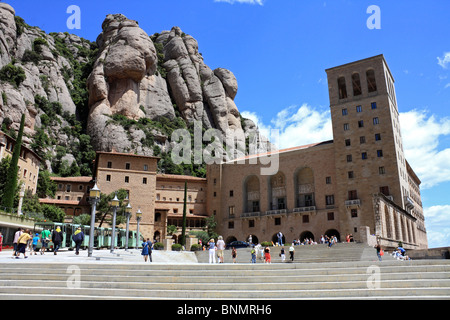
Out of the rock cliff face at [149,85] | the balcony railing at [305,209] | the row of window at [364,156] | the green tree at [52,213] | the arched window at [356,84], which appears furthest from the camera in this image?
the rock cliff face at [149,85]

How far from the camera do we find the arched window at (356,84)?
1907 inches

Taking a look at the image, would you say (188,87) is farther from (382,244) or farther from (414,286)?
(414,286)

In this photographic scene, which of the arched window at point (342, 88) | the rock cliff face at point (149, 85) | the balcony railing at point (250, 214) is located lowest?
the balcony railing at point (250, 214)

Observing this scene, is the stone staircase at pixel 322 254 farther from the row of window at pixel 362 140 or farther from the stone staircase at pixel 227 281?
the row of window at pixel 362 140

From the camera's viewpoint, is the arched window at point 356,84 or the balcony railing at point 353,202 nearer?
the balcony railing at point 353,202

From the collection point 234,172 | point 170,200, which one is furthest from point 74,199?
point 234,172

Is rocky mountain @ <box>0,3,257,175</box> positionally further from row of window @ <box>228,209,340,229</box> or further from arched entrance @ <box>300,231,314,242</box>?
arched entrance @ <box>300,231,314,242</box>

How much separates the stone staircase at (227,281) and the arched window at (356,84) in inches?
1667

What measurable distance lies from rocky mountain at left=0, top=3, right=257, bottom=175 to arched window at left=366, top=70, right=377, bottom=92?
38725 millimetres

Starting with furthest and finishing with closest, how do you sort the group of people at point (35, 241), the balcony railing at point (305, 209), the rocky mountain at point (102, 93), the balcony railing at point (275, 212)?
the rocky mountain at point (102, 93) < the balcony railing at point (275, 212) < the balcony railing at point (305, 209) < the group of people at point (35, 241)

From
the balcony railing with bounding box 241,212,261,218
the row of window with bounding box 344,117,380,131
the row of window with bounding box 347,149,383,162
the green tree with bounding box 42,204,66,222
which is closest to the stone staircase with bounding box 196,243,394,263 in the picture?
the row of window with bounding box 347,149,383,162

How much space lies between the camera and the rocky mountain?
59156 mm

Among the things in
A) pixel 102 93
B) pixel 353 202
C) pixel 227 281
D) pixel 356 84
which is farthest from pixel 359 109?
pixel 102 93

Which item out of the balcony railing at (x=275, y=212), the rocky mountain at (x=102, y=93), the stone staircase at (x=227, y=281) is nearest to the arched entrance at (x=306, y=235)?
the balcony railing at (x=275, y=212)
